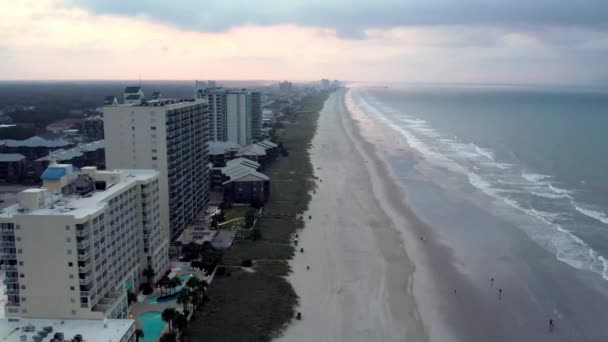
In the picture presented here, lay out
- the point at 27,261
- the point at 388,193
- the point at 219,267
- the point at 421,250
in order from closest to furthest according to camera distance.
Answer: the point at 27,261 < the point at 219,267 < the point at 421,250 < the point at 388,193

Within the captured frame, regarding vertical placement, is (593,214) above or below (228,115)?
below

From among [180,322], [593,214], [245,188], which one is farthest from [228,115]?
[180,322]

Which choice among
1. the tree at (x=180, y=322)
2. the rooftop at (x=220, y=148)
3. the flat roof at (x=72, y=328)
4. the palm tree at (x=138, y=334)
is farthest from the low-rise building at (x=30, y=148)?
the tree at (x=180, y=322)

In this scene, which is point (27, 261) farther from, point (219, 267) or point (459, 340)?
point (459, 340)

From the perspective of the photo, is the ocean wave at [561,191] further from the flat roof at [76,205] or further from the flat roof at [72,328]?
the flat roof at [72,328]

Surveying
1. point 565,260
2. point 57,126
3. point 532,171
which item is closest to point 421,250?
point 565,260

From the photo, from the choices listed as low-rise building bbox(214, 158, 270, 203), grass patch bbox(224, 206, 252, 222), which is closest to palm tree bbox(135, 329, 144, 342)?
grass patch bbox(224, 206, 252, 222)

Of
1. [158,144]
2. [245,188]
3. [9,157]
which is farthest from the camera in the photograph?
[9,157]

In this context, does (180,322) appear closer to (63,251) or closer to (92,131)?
(63,251)
